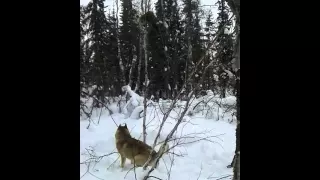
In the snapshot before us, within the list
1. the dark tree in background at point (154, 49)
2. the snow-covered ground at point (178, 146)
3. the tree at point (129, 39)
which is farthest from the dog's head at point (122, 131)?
the tree at point (129, 39)

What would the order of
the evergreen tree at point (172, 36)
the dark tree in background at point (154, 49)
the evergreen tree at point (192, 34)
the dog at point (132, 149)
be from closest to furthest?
the dog at point (132, 149) < the dark tree in background at point (154, 49) < the evergreen tree at point (192, 34) < the evergreen tree at point (172, 36)

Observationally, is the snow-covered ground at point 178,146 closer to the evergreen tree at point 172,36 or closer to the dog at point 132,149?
the dog at point 132,149

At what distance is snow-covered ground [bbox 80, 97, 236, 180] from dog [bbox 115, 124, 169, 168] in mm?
69

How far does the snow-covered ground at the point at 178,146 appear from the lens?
2.25 m

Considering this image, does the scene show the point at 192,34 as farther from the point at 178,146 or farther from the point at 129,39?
the point at 178,146

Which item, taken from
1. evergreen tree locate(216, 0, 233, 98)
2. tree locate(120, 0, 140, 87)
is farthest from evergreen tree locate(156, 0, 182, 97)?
evergreen tree locate(216, 0, 233, 98)

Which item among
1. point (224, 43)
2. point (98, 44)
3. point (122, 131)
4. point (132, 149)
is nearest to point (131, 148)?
point (132, 149)

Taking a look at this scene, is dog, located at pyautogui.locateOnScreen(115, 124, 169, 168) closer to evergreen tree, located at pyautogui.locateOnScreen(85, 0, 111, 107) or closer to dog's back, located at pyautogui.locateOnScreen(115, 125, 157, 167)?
dog's back, located at pyautogui.locateOnScreen(115, 125, 157, 167)

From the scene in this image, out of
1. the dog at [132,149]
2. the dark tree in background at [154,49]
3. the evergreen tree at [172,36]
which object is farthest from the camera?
the evergreen tree at [172,36]

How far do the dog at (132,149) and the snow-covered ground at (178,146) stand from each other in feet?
0.23
